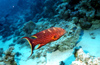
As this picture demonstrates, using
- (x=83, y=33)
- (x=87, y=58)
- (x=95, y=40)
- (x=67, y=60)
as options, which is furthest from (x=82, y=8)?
(x=87, y=58)

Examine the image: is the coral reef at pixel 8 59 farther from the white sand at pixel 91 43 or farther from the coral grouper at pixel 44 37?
the white sand at pixel 91 43

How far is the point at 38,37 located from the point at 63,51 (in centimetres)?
265

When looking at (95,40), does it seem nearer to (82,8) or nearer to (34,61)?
(82,8)

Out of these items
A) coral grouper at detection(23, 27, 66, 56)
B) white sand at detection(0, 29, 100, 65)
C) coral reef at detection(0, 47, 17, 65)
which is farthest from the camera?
white sand at detection(0, 29, 100, 65)

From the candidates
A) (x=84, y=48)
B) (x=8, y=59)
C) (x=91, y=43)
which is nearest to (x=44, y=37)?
(x=8, y=59)

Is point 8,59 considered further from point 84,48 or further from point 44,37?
point 84,48

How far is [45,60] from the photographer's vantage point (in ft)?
12.8

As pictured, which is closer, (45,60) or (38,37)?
(38,37)

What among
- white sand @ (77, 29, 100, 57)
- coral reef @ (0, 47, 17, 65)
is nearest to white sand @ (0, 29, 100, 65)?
white sand @ (77, 29, 100, 57)

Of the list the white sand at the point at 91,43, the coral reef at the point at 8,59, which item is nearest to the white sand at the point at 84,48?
the white sand at the point at 91,43

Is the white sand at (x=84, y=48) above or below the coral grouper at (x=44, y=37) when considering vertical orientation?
above

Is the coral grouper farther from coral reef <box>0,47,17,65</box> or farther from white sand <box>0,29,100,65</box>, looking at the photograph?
coral reef <box>0,47,17,65</box>

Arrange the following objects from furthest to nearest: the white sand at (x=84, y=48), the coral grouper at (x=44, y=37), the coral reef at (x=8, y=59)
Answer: the white sand at (x=84, y=48)
the coral reef at (x=8, y=59)
the coral grouper at (x=44, y=37)

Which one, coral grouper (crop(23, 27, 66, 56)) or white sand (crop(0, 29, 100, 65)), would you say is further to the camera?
white sand (crop(0, 29, 100, 65))
